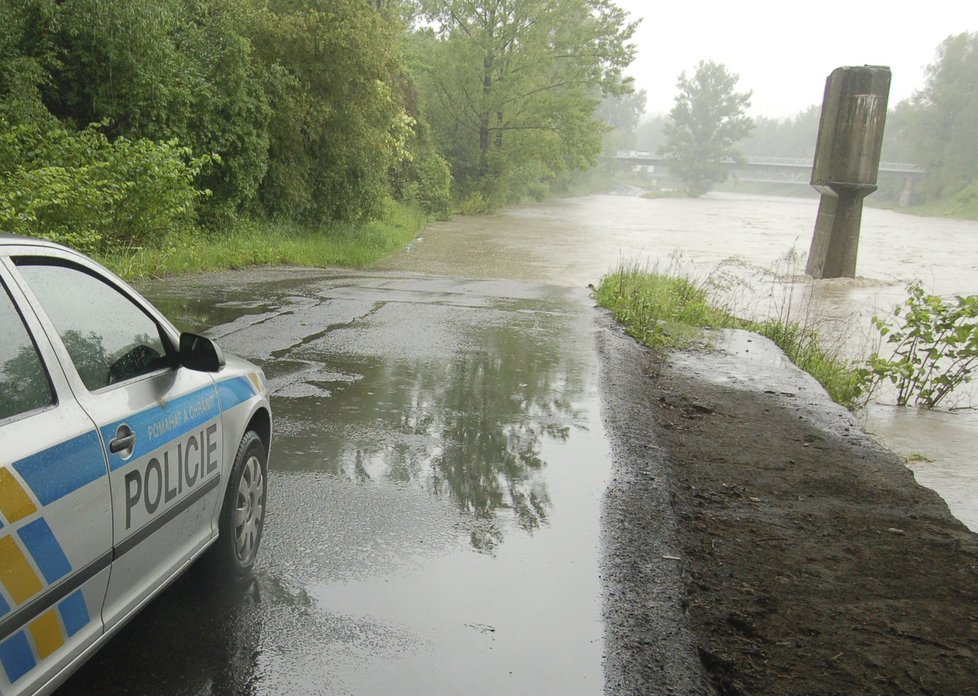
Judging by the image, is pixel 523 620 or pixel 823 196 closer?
pixel 523 620

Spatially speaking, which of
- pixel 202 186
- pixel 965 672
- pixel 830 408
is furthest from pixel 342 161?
pixel 965 672

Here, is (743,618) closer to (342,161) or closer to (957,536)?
(957,536)

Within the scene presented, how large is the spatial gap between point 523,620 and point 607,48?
141 feet

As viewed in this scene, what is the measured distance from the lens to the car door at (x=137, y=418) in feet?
8.80

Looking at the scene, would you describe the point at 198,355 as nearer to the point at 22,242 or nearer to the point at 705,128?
the point at 22,242

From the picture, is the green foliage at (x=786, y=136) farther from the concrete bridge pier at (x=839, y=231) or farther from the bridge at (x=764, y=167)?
the concrete bridge pier at (x=839, y=231)

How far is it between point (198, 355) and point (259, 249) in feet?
48.9

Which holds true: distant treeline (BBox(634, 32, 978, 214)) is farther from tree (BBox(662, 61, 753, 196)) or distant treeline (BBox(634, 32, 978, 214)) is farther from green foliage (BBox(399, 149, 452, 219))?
green foliage (BBox(399, 149, 452, 219))

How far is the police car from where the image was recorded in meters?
2.24

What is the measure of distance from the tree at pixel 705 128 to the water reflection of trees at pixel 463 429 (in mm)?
104728

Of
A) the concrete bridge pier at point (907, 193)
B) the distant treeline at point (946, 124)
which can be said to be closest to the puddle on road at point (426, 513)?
the distant treeline at point (946, 124)

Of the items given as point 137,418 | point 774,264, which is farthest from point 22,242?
point 774,264

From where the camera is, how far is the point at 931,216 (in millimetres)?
63625

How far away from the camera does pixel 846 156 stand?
23.8 m
